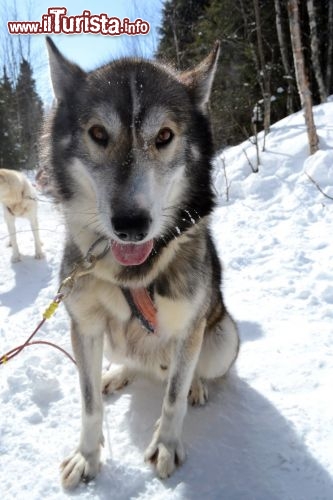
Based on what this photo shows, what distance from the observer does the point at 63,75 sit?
1957mm

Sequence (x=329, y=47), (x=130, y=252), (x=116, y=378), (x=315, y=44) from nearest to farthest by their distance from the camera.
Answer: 1. (x=130, y=252)
2. (x=116, y=378)
3. (x=315, y=44)
4. (x=329, y=47)

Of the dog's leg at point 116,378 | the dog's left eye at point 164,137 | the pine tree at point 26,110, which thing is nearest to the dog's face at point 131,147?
the dog's left eye at point 164,137

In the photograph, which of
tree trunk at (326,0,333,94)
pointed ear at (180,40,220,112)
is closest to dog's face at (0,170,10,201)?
pointed ear at (180,40,220,112)

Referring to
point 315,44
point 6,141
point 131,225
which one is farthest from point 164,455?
point 6,141

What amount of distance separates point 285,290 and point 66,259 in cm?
233

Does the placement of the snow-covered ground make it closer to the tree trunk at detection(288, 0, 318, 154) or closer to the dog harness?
the dog harness

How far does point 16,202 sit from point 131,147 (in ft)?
16.4

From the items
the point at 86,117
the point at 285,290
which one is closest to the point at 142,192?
the point at 86,117

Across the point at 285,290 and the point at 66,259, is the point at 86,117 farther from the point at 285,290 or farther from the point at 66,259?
the point at 285,290

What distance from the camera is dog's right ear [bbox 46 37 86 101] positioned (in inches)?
76.5

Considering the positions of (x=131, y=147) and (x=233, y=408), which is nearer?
(x=131, y=147)

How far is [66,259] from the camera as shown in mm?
2195

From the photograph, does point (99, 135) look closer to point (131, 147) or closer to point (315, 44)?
point (131, 147)

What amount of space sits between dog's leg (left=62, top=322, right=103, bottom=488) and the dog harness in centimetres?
27
